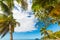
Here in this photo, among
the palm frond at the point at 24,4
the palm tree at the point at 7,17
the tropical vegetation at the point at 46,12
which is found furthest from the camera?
the palm frond at the point at 24,4

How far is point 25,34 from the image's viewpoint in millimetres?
10992

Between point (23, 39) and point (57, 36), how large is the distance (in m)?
1.71

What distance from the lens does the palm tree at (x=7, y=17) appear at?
35.2ft

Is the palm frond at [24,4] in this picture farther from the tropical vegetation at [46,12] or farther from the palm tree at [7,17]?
the tropical vegetation at [46,12]

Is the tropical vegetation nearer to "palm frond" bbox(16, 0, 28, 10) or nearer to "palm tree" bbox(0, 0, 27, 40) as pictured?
"palm frond" bbox(16, 0, 28, 10)

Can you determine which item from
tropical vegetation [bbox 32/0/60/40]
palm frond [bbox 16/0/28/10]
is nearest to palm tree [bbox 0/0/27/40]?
palm frond [bbox 16/0/28/10]

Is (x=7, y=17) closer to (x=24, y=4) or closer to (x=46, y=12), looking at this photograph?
(x=24, y=4)

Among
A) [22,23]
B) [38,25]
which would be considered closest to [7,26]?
[22,23]

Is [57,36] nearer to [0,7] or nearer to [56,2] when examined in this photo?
[56,2]

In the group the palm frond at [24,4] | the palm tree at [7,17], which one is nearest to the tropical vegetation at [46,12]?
the palm frond at [24,4]

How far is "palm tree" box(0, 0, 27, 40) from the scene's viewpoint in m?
10.7

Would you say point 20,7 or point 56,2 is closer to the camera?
point 56,2

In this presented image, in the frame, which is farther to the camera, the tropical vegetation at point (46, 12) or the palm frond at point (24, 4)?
the palm frond at point (24, 4)

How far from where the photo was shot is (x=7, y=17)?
10.8 m
